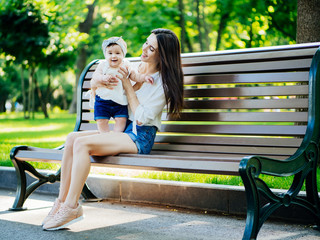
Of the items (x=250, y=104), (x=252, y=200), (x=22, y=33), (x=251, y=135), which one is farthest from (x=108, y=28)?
(x=252, y=200)

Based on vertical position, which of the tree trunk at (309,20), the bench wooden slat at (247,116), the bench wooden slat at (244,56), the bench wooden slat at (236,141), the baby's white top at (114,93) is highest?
the tree trunk at (309,20)

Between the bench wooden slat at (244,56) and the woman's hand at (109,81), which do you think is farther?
the woman's hand at (109,81)

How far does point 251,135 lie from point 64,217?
1551 mm

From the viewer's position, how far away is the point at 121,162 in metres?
3.58

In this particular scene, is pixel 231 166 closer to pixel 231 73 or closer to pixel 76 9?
pixel 231 73

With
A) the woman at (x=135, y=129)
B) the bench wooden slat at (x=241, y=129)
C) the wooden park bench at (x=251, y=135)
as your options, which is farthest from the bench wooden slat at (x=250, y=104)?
the woman at (x=135, y=129)

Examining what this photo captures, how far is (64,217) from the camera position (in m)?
3.52

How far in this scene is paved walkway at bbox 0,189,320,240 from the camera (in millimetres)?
3512

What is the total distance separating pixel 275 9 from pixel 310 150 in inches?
213

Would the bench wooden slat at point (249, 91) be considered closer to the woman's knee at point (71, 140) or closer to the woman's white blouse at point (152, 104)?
the woman's white blouse at point (152, 104)

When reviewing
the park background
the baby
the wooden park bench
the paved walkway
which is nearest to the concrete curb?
the paved walkway

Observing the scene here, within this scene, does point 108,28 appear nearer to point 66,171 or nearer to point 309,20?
point 309,20

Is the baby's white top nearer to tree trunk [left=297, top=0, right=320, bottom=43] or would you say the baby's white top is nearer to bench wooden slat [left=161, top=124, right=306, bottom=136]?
bench wooden slat [left=161, top=124, right=306, bottom=136]

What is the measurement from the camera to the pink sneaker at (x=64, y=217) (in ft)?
11.5
